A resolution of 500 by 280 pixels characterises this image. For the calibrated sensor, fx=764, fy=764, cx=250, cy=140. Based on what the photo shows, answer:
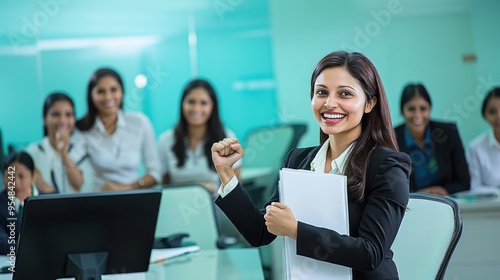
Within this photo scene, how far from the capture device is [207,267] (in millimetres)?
3025

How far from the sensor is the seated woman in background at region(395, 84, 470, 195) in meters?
4.75

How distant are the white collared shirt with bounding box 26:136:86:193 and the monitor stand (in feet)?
8.44

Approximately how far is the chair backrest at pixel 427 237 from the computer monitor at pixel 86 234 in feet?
2.79

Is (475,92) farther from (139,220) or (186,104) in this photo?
(139,220)

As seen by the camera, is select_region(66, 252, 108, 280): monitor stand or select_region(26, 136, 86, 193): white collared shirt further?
select_region(26, 136, 86, 193): white collared shirt

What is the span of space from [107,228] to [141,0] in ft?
17.1

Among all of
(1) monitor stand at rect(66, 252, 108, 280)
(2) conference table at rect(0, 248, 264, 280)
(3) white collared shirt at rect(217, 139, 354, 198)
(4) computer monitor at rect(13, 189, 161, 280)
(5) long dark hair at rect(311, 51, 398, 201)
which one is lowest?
(2) conference table at rect(0, 248, 264, 280)

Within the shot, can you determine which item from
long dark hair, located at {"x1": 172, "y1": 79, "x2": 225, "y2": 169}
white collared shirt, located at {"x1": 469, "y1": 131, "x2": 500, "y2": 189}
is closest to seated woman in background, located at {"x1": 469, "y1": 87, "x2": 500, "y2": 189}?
white collared shirt, located at {"x1": 469, "y1": 131, "x2": 500, "y2": 189}

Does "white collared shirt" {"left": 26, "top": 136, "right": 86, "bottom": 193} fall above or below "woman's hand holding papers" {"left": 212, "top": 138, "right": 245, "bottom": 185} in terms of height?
below

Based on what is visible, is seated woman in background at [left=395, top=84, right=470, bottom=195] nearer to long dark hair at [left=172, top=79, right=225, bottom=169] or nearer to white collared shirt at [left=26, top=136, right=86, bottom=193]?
long dark hair at [left=172, top=79, right=225, bottom=169]

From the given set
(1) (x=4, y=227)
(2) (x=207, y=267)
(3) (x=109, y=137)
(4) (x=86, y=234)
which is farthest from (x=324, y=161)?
(3) (x=109, y=137)

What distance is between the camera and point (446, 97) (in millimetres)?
6734

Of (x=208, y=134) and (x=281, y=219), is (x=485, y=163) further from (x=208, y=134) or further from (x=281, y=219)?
(x=281, y=219)

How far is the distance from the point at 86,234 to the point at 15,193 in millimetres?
1435
